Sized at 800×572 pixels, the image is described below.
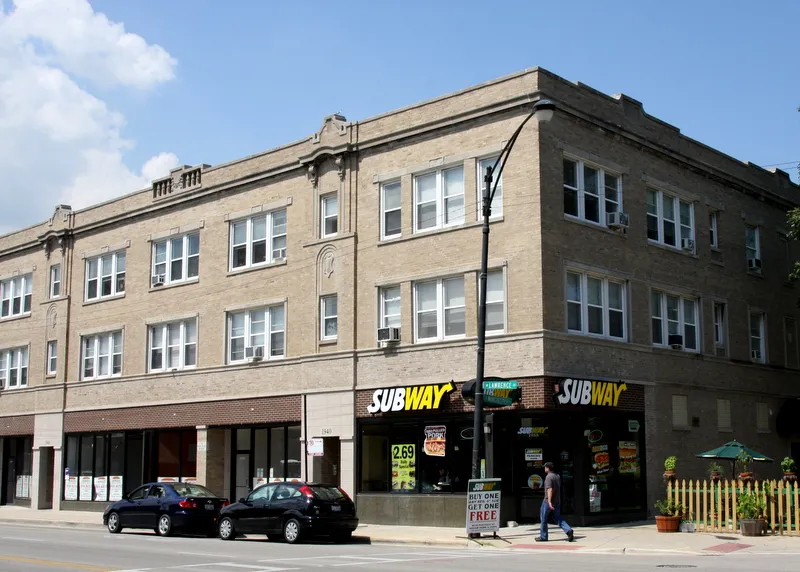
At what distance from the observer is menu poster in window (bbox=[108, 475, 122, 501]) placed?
38.4 meters

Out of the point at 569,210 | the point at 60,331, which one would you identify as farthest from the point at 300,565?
the point at 60,331

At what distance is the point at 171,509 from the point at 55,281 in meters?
20.2

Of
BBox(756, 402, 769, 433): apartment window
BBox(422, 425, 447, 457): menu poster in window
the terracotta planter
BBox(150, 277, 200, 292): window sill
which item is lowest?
the terracotta planter

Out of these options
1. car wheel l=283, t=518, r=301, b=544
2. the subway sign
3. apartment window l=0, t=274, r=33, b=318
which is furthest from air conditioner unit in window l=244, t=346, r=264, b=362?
apartment window l=0, t=274, r=33, b=318

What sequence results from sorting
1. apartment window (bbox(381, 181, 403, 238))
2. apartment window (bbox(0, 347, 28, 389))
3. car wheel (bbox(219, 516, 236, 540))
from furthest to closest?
apartment window (bbox(0, 347, 28, 389))
apartment window (bbox(381, 181, 403, 238))
car wheel (bbox(219, 516, 236, 540))

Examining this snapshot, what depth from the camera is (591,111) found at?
28484 mm

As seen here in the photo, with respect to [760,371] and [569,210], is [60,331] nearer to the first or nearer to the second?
[569,210]

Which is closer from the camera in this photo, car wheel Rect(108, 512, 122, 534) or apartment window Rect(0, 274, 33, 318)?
car wheel Rect(108, 512, 122, 534)

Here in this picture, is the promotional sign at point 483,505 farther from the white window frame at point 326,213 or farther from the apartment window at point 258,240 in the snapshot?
the apartment window at point 258,240

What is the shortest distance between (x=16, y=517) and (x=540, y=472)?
2116cm

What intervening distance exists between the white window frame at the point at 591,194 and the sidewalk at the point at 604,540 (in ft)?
27.9

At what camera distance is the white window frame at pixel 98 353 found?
39531 mm

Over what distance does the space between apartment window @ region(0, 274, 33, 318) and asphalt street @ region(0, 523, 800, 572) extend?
23359 millimetres

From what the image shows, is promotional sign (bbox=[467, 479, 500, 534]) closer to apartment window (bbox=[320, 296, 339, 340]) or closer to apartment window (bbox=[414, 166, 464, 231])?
apartment window (bbox=[414, 166, 464, 231])
